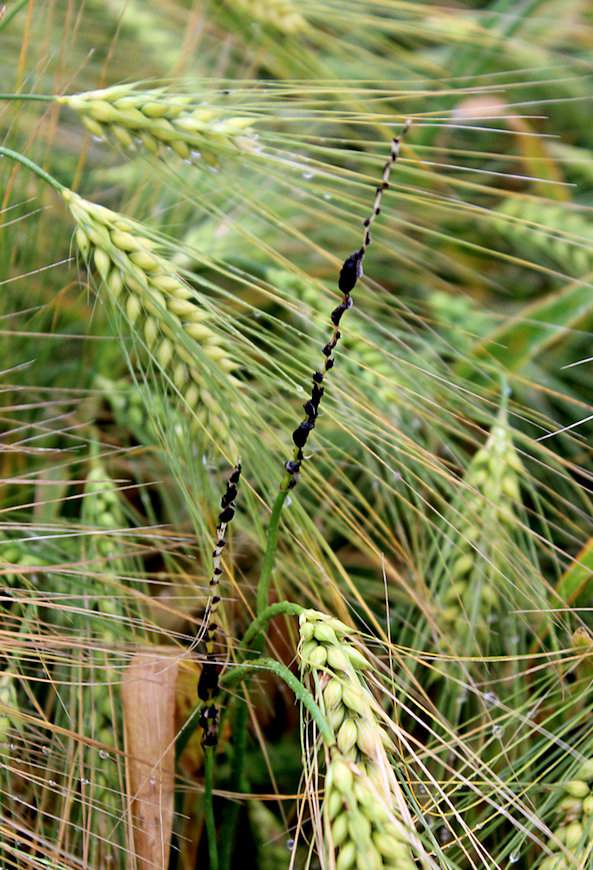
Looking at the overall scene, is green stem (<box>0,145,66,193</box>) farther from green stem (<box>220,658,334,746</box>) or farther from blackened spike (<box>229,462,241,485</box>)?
green stem (<box>220,658,334,746</box>)

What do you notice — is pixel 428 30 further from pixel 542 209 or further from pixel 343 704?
pixel 343 704

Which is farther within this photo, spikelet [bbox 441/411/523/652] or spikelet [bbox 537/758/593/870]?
spikelet [bbox 441/411/523/652]

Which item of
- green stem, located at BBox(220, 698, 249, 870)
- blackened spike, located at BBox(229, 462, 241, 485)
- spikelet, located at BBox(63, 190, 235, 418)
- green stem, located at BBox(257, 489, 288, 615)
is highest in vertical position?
spikelet, located at BBox(63, 190, 235, 418)

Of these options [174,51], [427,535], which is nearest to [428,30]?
[174,51]

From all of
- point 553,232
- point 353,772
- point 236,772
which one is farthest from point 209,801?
point 553,232

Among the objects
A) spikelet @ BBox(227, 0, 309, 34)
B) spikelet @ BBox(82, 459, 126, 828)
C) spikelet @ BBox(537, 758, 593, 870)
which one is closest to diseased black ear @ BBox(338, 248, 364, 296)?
spikelet @ BBox(82, 459, 126, 828)

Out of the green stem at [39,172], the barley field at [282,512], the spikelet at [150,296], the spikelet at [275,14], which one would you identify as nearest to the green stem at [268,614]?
the barley field at [282,512]

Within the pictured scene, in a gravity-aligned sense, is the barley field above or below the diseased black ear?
below
